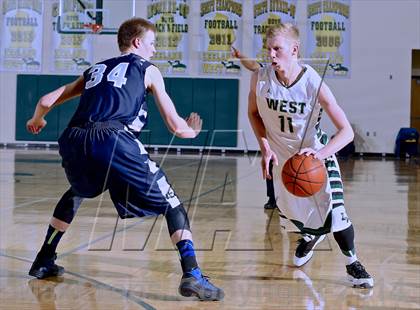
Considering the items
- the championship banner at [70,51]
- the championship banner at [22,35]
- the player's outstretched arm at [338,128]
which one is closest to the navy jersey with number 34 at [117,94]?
the player's outstretched arm at [338,128]

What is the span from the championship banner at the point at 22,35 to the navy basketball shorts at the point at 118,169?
63.5 ft

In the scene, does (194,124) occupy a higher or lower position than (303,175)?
higher

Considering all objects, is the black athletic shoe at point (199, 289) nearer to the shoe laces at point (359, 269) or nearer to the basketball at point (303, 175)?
the basketball at point (303, 175)

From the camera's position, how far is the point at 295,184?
4.29 metres

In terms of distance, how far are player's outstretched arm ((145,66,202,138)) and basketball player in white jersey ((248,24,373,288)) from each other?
67 centimetres

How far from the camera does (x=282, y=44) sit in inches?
169

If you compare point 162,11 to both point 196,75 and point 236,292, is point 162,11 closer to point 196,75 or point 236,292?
point 196,75

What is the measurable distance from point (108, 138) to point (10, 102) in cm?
1980

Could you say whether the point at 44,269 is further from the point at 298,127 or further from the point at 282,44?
the point at 282,44

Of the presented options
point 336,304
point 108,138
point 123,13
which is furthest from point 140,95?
point 123,13

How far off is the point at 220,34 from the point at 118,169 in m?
18.6

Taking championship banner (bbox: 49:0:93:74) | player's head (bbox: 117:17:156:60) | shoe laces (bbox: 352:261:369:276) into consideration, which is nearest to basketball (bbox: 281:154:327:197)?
shoe laces (bbox: 352:261:369:276)

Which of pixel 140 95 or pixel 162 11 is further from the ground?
pixel 162 11

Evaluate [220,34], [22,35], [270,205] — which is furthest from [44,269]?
[22,35]
